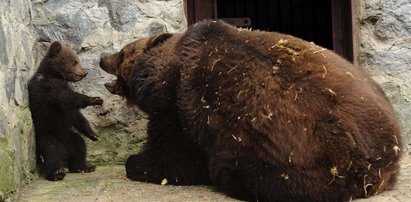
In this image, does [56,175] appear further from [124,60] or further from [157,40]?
[157,40]

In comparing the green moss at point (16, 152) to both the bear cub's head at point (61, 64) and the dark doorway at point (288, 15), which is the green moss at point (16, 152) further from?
the dark doorway at point (288, 15)

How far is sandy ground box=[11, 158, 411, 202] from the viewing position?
4.25 m

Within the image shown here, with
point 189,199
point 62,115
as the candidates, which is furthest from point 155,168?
point 62,115

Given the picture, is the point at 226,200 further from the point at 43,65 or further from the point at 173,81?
the point at 43,65

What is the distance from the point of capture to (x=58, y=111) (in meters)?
5.16

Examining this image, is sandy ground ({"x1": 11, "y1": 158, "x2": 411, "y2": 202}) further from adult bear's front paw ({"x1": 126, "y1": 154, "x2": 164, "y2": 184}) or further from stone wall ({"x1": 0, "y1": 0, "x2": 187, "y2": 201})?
stone wall ({"x1": 0, "y1": 0, "x2": 187, "y2": 201})

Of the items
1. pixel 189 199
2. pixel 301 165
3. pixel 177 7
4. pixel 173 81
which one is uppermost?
pixel 177 7

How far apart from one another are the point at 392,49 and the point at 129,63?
7.27 feet

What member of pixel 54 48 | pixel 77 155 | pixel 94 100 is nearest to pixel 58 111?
pixel 94 100

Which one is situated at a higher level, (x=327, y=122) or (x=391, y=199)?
(x=327, y=122)

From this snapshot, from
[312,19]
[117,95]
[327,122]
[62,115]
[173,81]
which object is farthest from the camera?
[312,19]

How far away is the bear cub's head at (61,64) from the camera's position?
5227 millimetres

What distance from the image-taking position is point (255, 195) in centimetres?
402

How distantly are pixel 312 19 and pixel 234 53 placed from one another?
5.46 meters
